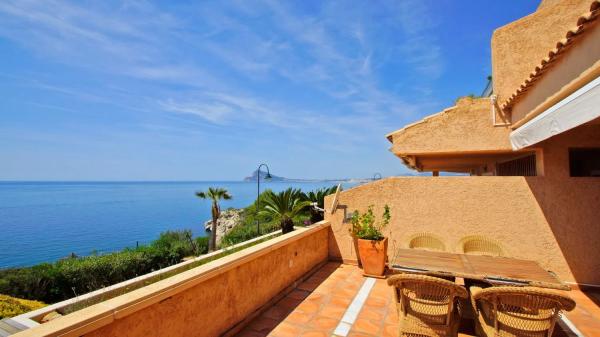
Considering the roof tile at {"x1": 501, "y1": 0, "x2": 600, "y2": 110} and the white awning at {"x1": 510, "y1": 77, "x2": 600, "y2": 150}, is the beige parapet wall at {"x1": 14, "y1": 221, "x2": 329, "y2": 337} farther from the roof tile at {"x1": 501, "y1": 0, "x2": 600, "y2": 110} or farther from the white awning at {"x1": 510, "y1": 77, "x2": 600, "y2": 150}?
the roof tile at {"x1": 501, "y1": 0, "x2": 600, "y2": 110}

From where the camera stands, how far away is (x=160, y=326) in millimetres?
3238

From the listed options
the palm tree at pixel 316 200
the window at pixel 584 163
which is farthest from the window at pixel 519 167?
the palm tree at pixel 316 200

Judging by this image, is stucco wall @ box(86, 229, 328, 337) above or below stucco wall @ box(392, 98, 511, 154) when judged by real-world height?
below

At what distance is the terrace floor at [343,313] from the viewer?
178 inches

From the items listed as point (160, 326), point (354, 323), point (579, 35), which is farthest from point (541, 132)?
point (160, 326)

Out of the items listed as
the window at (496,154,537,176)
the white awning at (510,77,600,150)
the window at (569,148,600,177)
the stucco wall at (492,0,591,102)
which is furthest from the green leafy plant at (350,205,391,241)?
Answer: the window at (569,148,600,177)

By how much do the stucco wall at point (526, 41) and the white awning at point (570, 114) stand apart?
3.55m

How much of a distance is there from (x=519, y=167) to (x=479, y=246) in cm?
483

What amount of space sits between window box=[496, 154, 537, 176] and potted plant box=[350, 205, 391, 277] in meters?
4.22

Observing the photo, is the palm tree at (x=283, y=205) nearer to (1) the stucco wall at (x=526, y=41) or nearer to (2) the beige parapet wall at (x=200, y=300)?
(2) the beige parapet wall at (x=200, y=300)

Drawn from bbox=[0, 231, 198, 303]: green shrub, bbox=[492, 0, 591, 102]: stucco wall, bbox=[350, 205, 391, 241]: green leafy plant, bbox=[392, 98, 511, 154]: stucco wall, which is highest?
bbox=[492, 0, 591, 102]: stucco wall

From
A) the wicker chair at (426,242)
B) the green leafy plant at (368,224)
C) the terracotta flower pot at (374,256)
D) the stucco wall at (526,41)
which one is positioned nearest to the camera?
the wicker chair at (426,242)

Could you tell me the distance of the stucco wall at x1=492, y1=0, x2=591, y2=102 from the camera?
6771mm

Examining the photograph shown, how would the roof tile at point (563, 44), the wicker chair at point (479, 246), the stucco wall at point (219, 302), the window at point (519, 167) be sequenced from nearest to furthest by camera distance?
the stucco wall at point (219, 302) < the roof tile at point (563, 44) < the wicker chair at point (479, 246) < the window at point (519, 167)
